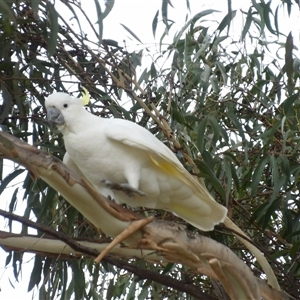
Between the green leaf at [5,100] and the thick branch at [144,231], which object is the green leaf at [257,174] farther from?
the green leaf at [5,100]

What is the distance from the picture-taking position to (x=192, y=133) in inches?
91.4

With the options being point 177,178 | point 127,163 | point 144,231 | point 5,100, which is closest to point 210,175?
point 177,178

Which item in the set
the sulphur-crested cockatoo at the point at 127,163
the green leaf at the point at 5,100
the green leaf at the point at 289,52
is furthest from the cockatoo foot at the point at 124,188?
the green leaf at the point at 289,52

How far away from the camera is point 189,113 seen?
2412mm

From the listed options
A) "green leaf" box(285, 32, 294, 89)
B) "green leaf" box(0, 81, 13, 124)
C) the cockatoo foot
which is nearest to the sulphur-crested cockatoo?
the cockatoo foot

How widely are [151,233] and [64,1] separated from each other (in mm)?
624

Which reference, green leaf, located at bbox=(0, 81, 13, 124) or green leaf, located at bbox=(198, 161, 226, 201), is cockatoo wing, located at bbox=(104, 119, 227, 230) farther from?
green leaf, located at bbox=(0, 81, 13, 124)

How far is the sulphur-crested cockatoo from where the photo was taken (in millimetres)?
1904

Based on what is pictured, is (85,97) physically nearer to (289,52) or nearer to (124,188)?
(124,188)

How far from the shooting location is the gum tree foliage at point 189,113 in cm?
207

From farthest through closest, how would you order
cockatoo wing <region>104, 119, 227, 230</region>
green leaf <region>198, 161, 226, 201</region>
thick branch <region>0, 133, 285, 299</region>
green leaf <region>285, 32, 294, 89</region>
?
green leaf <region>198, 161, 226, 201</region> → cockatoo wing <region>104, 119, 227, 230</region> → green leaf <region>285, 32, 294, 89</region> → thick branch <region>0, 133, 285, 299</region>

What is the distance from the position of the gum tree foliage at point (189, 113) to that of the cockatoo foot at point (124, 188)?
0.20 metres

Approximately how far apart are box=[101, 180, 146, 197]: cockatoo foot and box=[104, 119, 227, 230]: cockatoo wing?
0.10 meters

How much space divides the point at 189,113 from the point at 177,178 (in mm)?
496
